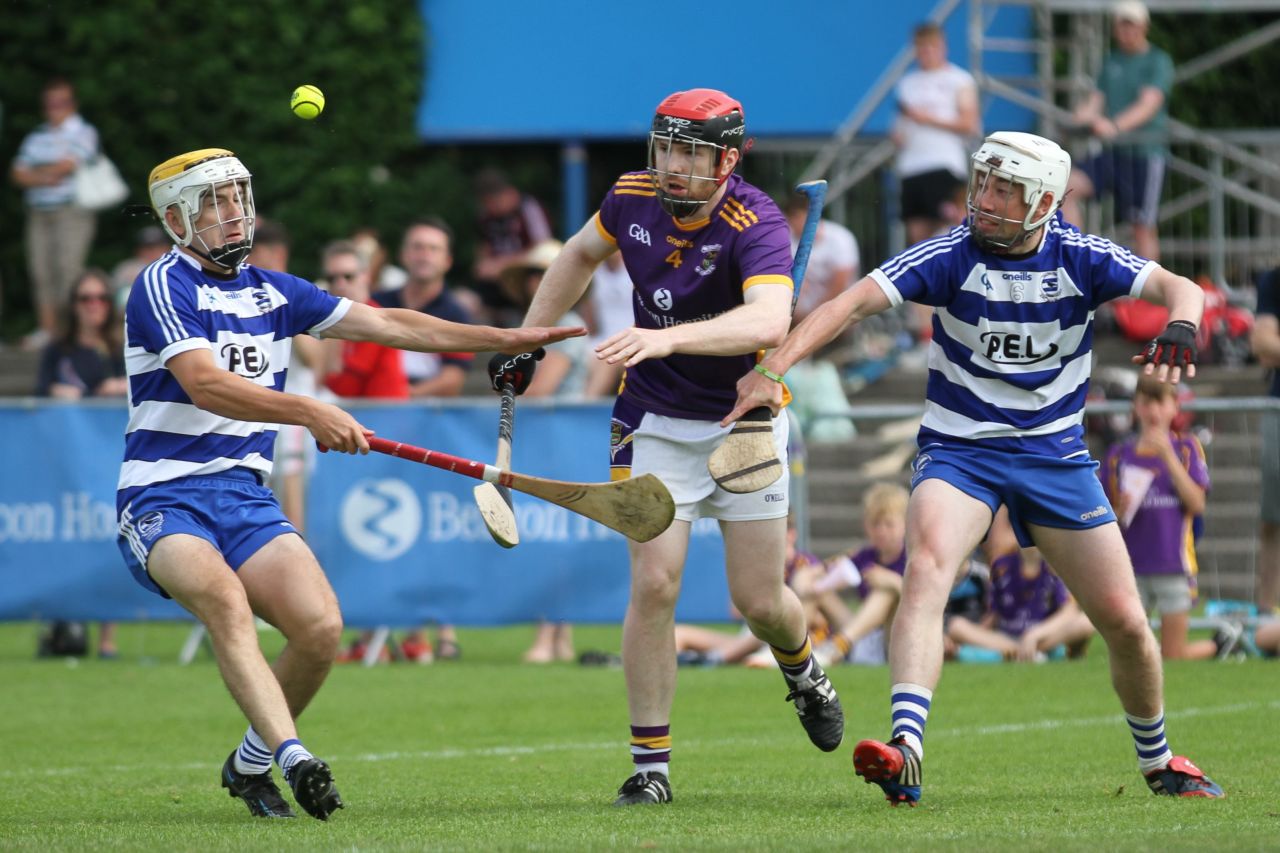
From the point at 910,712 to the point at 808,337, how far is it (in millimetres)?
1299

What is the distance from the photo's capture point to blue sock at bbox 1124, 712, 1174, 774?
7.04 m

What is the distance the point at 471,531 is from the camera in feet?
40.9

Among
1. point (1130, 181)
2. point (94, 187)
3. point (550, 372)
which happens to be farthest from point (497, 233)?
point (1130, 181)

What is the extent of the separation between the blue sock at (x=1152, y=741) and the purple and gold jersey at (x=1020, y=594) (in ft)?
15.5

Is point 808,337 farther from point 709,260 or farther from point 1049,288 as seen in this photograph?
point 1049,288

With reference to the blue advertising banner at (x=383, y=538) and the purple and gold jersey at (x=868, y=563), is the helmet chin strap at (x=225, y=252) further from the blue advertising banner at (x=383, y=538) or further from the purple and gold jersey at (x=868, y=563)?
the purple and gold jersey at (x=868, y=563)

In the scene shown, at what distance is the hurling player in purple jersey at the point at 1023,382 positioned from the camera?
687 cm

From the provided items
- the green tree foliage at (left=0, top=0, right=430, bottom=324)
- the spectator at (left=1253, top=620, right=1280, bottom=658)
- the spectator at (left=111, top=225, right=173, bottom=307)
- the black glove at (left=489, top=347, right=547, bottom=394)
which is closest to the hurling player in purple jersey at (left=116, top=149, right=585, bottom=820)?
the black glove at (left=489, top=347, right=547, bottom=394)

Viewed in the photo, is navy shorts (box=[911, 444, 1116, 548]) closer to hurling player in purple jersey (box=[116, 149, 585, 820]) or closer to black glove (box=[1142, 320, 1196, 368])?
black glove (box=[1142, 320, 1196, 368])

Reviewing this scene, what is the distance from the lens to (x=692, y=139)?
23.0 ft

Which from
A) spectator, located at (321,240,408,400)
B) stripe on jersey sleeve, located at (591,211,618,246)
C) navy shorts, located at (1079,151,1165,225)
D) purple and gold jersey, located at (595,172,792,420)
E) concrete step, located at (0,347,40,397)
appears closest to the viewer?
purple and gold jersey, located at (595,172,792,420)

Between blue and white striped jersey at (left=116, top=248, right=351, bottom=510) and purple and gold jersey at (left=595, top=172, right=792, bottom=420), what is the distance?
1271mm

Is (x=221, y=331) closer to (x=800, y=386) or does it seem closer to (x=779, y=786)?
(x=779, y=786)

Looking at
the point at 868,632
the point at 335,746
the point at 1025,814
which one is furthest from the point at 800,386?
the point at 1025,814
